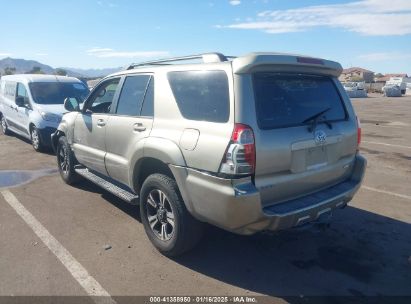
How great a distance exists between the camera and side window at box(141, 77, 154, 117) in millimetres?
4160

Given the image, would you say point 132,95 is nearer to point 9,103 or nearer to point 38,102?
point 38,102

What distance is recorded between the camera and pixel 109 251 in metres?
4.15

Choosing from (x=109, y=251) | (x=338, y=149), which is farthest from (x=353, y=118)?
(x=109, y=251)

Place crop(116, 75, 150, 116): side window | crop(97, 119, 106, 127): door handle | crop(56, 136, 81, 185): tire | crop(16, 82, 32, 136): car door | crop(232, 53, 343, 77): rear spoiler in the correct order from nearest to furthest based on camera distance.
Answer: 1. crop(232, 53, 343, 77): rear spoiler
2. crop(116, 75, 150, 116): side window
3. crop(97, 119, 106, 127): door handle
4. crop(56, 136, 81, 185): tire
5. crop(16, 82, 32, 136): car door

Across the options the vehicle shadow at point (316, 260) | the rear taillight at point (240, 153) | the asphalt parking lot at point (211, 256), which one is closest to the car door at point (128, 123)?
the asphalt parking lot at point (211, 256)

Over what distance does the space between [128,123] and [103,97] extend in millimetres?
1206

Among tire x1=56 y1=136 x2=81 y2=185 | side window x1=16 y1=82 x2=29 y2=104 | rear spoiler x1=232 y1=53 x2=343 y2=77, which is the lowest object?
tire x1=56 y1=136 x2=81 y2=185

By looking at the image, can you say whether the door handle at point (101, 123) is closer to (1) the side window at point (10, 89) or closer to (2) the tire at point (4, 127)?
(1) the side window at point (10, 89)

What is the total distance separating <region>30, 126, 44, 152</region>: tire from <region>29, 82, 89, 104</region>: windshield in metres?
0.76

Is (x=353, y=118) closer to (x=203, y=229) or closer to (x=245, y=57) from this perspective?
(x=245, y=57)

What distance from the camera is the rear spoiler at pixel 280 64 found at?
3256mm

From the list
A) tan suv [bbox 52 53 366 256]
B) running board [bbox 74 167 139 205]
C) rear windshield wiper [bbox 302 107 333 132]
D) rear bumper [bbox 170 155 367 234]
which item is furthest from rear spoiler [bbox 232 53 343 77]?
running board [bbox 74 167 139 205]

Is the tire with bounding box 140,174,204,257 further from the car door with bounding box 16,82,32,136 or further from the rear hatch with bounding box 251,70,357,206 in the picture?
the car door with bounding box 16,82,32,136

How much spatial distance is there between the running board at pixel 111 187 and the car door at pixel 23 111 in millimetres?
4445
